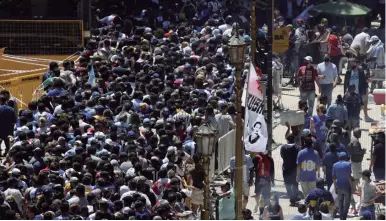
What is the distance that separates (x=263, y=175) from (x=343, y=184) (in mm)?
1885

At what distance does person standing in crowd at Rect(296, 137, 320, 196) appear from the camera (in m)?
32.8

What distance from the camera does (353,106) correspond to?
37.5 m

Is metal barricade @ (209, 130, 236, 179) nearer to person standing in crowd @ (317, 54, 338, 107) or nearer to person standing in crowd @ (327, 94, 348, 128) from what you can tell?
person standing in crowd @ (327, 94, 348, 128)

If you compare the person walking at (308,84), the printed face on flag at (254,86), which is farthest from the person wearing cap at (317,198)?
the person walking at (308,84)

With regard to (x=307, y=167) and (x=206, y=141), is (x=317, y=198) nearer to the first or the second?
(x=307, y=167)

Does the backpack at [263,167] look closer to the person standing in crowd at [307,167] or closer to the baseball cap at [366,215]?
the person standing in crowd at [307,167]

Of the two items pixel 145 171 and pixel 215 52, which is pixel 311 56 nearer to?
pixel 215 52

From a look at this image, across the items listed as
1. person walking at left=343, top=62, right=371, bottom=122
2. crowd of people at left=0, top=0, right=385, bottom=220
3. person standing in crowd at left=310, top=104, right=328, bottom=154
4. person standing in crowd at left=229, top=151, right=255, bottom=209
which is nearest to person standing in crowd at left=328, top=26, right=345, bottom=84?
crowd of people at left=0, top=0, right=385, bottom=220

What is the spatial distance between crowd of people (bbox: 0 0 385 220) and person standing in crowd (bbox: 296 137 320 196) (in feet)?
0.06

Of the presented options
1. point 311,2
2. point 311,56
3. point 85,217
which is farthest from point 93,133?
point 311,2

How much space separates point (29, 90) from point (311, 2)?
43.2ft

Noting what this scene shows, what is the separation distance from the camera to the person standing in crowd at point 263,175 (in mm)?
33062

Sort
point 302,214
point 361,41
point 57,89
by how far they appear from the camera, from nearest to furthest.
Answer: point 302,214, point 57,89, point 361,41

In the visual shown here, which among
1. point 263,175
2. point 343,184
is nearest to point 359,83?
point 263,175
